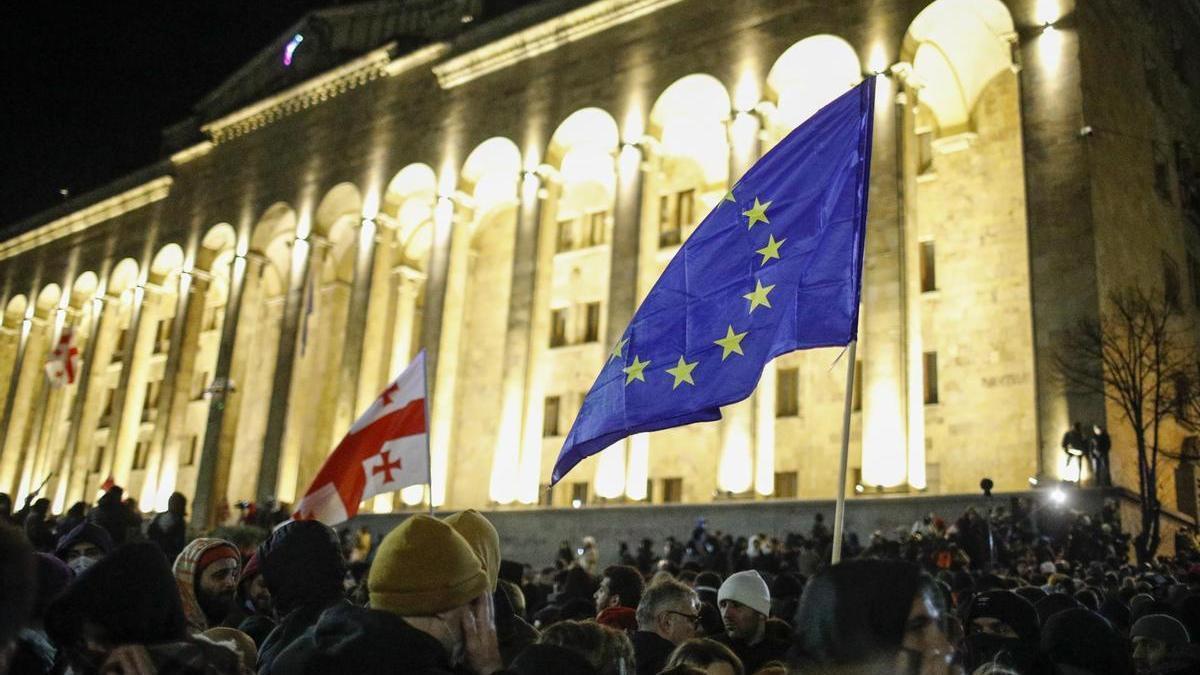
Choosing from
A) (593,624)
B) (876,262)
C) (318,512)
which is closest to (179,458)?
(876,262)

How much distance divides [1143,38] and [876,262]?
10977 mm

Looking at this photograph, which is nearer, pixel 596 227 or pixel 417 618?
pixel 417 618

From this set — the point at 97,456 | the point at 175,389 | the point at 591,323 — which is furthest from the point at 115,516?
the point at 97,456

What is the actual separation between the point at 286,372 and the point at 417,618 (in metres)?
34.4

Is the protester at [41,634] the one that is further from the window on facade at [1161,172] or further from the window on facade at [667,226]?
the window on facade at [667,226]

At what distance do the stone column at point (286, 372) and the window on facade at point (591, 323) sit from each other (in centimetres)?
902

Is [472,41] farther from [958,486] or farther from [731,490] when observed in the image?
[958,486]

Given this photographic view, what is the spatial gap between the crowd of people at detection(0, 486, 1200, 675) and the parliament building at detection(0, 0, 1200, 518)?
15800 millimetres

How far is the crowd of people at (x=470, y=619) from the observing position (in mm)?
2553

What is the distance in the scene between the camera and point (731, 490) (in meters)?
24.4

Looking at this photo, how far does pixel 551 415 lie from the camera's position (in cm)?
3397

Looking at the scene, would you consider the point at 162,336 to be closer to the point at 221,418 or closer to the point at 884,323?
the point at 221,418

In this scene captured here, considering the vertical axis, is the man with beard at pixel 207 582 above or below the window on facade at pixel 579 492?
below

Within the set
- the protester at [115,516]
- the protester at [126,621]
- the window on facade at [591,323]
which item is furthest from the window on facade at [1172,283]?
the protester at [126,621]
